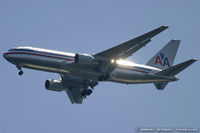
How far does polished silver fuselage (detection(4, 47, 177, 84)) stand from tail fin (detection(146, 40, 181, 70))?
19.4 feet

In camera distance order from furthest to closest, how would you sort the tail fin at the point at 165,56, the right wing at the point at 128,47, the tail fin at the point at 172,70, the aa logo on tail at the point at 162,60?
the aa logo on tail at the point at 162,60 → the tail fin at the point at 165,56 → the tail fin at the point at 172,70 → the right wing at the point at 128,47

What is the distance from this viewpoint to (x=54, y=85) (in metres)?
65.2

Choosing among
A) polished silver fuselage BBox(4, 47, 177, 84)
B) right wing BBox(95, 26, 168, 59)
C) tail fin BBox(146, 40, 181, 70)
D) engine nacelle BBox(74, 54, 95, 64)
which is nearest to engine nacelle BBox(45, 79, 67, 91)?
polished silver fuselage BBox(4, 47, 177, 84)

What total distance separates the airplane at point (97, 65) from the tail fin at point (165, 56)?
2522 millimetres

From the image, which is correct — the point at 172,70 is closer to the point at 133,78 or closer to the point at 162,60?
the point at 133,78

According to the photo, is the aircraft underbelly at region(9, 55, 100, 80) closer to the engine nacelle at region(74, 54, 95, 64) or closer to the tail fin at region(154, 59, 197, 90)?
the engine nacelle at region(74, 54, 95, 64)

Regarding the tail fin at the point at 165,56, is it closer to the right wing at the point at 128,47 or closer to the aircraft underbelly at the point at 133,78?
the aircraft underbelly at the point at 133,78

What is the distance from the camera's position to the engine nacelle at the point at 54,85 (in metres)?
65.2

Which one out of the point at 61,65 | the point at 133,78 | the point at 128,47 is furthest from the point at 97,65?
the point at 133,78

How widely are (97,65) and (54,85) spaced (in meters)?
10.1

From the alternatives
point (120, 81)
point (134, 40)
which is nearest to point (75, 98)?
point (120, 81)

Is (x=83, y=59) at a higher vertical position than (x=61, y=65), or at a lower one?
higher

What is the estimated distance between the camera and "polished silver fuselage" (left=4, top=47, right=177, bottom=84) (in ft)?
187

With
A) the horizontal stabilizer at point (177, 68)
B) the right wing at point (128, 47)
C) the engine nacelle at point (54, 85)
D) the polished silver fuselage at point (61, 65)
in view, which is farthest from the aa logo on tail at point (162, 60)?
the engine nacelle at point (54, 85)
